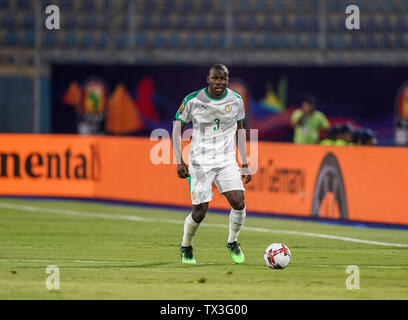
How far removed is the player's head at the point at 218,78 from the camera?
37.5 feet

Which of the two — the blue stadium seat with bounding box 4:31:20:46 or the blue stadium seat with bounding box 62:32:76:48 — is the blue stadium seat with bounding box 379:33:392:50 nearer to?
the blue stadium seat with bounding box 62:32:76:48

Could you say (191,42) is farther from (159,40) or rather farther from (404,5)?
(404,5)

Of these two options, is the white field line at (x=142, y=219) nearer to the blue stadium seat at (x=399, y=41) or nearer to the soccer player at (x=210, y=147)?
the soccer player at (x=210, y=147)

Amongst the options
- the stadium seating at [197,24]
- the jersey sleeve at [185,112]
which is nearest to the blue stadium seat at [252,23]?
the stadium seating at [197,24]

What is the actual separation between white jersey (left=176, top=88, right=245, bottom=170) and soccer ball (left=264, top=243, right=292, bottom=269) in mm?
1093

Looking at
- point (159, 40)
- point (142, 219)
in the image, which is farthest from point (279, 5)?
point (142, 219)

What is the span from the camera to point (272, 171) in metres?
19.7

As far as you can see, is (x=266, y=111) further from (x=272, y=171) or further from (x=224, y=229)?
(x=224, y=229)

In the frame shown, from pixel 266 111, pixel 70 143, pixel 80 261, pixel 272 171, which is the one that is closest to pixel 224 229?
pixel 272 171

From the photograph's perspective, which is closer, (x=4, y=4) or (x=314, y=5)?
(x=314, y=5)

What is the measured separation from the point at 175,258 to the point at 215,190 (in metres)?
7.93

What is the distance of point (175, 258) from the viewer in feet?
41.4

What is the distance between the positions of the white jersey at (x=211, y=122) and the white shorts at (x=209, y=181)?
0.06 metres
